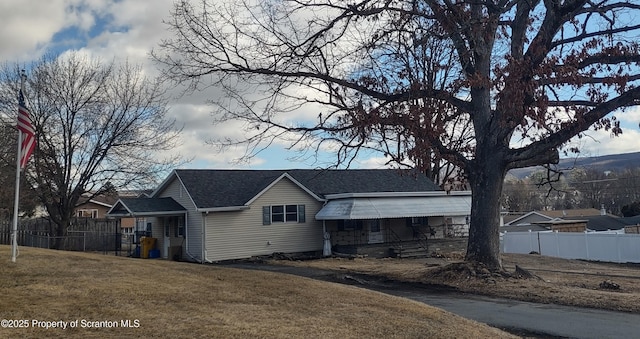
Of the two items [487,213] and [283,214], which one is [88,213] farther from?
[487,213]

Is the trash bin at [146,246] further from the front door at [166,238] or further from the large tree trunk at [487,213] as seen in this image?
the large tree trunk at [487,213]

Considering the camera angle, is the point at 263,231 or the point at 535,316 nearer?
the point at 535,316

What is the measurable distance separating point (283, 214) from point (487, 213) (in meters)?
15.1

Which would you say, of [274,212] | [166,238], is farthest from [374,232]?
[166,238]

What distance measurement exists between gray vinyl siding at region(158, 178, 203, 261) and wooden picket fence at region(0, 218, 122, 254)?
628 cm

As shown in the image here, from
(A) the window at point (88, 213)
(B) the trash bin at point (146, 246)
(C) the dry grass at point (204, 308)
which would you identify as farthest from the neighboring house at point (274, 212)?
(A) the window at point (88, 213)

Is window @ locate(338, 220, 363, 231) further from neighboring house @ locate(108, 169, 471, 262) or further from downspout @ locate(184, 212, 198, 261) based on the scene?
downspout @ locate(184, 212, 198, 261)

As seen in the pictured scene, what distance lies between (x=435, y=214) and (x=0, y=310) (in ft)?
86.2

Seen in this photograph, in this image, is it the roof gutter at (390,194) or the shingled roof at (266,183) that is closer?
the shingled roof at (266,183)

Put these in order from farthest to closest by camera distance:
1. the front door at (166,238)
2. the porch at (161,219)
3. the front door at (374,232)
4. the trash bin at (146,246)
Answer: the front door at (374,232) → the front door at (166,238) → the trash bin at (146,246) → the porch at (161,219)

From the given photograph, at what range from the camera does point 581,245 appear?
29875 mm

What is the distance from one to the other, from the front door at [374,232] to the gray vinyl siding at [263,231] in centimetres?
299

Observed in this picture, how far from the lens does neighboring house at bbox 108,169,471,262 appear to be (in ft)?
92.0

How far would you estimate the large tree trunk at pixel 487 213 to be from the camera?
54.6 ft
